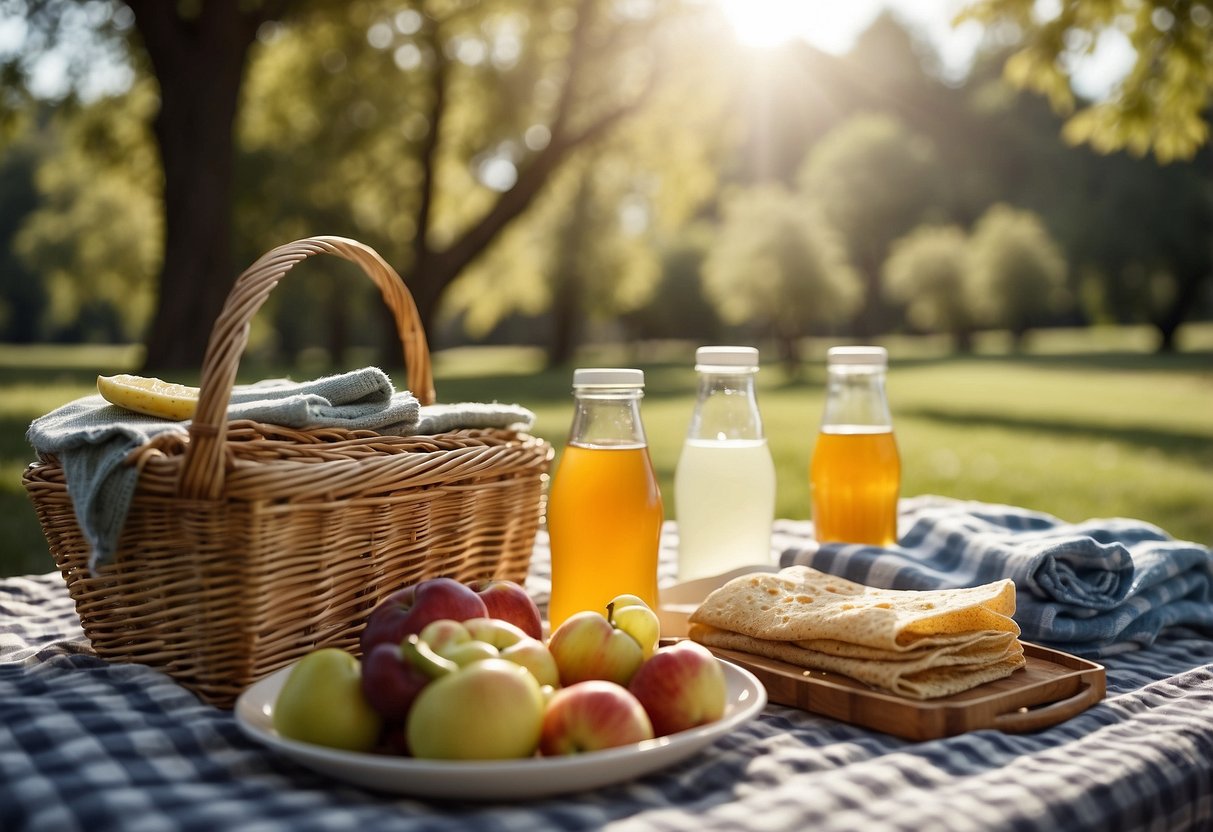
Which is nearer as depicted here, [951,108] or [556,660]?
[556,660]

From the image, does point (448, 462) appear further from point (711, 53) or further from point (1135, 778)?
point (711, 53)

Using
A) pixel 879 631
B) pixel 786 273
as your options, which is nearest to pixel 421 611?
pixel 879 631

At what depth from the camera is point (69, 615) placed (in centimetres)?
185

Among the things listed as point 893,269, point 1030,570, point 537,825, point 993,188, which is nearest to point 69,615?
point 537,825

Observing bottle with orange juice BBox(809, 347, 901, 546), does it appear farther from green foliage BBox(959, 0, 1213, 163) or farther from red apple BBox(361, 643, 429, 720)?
green foliage BBox(959, 0, 1213, 163)

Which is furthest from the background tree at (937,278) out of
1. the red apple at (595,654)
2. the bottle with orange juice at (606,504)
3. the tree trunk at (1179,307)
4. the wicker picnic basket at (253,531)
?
the red apple at (595,654)

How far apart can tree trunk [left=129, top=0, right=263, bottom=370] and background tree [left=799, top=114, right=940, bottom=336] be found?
32.2 meters

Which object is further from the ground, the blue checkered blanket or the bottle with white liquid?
the bottle with white liquid

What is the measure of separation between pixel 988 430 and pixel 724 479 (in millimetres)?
9224

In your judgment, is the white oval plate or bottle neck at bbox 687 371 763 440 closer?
the white oval plate

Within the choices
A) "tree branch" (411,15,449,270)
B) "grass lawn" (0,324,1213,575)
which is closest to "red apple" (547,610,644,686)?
"grass lawn" (0,324,1213,575)

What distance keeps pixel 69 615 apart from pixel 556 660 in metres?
1.13

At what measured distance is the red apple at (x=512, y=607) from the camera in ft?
4.38

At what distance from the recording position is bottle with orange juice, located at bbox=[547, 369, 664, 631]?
1.54m
